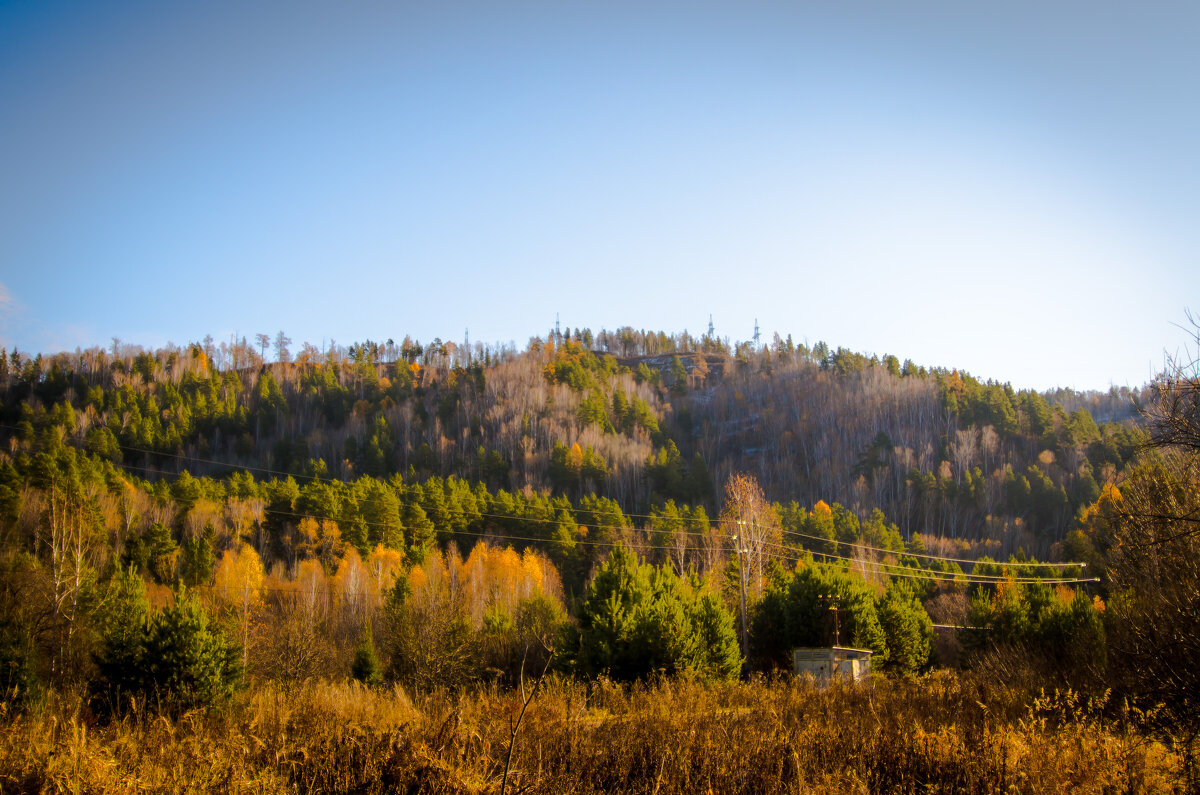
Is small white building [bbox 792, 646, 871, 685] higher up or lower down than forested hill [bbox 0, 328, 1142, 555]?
lower down

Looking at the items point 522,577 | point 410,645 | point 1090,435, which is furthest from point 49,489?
point 1090,435

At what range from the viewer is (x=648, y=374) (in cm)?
13462

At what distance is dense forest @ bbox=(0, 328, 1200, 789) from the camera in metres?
22.3

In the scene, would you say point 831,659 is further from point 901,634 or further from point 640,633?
point 640,633

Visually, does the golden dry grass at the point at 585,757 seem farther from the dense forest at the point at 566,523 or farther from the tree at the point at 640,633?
the tree at the point at 640,633

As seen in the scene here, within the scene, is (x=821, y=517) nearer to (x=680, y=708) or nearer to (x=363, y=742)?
(x=680, y=708)

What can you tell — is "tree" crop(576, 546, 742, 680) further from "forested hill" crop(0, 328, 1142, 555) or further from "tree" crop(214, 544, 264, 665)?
"forested hill" crop(0, 328, 1142, 555)

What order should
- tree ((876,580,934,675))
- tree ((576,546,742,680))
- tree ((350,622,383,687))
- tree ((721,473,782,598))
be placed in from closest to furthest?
tree ((576,546,742,680)) → tree ((350,622,383,687)) → tree ((876,580,934,675)) → tree ((721,473,782,598))

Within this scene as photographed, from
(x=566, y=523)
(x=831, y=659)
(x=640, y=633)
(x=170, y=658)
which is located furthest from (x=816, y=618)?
(x=566, y=523)

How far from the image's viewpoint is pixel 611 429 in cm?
9962

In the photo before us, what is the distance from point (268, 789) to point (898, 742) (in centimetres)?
780

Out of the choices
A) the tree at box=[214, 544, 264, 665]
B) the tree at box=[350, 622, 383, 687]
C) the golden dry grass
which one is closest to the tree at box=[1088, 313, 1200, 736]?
the golden dry grass

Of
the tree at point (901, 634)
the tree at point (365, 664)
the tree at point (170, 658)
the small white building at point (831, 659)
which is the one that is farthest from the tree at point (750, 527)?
the tree at point (170, 658)

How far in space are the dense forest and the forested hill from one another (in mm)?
461
